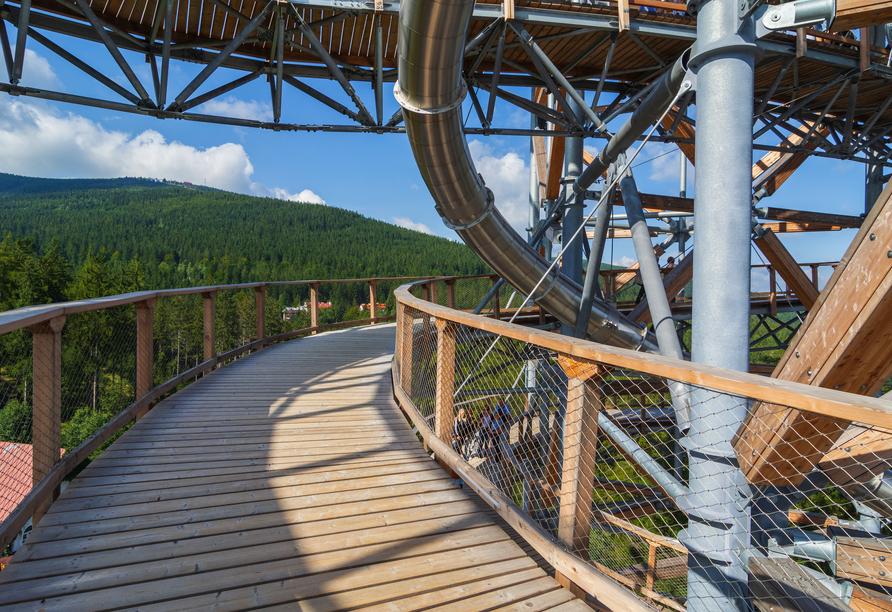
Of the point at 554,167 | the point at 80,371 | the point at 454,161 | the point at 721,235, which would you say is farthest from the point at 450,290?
the point at 80,371

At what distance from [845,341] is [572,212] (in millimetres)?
5511

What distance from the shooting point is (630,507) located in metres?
7.23

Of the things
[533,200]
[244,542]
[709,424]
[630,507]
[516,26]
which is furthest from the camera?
[533,200]

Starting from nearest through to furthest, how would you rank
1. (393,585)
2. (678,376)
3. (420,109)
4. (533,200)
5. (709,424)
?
(678,376), (393,585), (709,424), (420,109), (533,200)

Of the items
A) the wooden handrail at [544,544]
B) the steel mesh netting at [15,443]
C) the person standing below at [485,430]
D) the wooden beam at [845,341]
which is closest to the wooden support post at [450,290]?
the person standing below at [485,430]

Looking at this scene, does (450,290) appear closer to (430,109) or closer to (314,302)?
(314,302)

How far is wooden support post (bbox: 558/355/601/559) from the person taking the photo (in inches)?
81.6

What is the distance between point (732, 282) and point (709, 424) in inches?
35.6

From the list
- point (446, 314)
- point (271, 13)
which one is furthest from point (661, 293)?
point (271, 13)

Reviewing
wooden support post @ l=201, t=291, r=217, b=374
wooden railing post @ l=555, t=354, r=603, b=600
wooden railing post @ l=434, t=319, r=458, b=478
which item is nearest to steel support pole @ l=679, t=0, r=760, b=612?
wooden railing post @ l=555, t=354, r=603, b=600

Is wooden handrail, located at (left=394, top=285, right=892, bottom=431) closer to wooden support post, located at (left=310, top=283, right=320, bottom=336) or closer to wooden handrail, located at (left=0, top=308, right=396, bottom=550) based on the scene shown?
wooden handrail, located at (left=0, top=308, right=396, bottom=550)

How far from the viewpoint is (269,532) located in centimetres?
255

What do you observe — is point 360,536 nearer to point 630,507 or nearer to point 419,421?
point 419,421

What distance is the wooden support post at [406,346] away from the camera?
4.62 m
